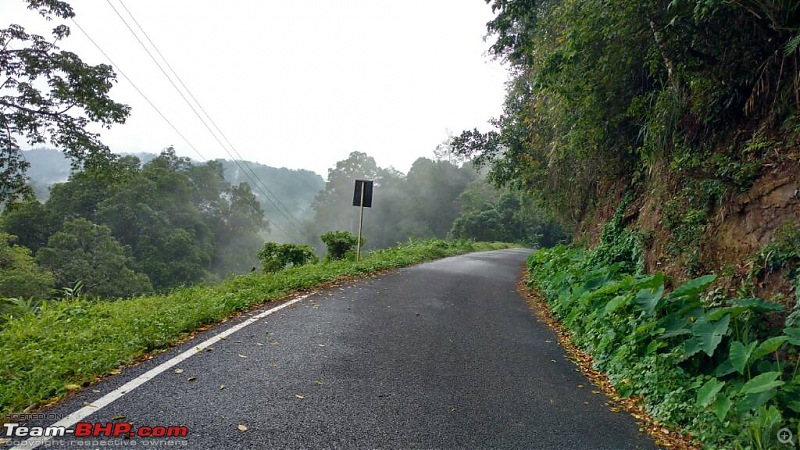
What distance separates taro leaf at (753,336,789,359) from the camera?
3.02m

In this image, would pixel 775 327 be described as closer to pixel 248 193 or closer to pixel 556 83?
pixel 556 83

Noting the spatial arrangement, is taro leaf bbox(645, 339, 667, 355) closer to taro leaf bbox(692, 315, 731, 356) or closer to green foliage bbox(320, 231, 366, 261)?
taro leaf bbox(692, 315, 731, 356)

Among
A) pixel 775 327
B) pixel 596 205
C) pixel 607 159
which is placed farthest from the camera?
pixel 596 205

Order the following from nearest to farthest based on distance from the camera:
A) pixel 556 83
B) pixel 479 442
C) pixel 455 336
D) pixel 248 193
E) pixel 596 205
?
pixel 479 442, pixel 455 336, pixel 556 83, pixel 596 205, pixel 248 193

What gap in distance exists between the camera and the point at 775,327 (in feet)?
11.6

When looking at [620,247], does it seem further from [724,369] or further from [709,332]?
[724,369]

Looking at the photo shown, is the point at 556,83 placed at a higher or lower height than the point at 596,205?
higher

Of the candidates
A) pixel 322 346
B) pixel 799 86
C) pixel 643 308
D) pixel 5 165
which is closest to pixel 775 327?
pixel 643 308

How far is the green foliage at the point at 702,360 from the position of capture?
2898 millimetres

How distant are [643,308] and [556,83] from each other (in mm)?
4380

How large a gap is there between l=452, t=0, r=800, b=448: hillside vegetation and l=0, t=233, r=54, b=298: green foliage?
63.9 ft

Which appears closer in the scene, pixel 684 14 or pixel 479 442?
pixel 479 442

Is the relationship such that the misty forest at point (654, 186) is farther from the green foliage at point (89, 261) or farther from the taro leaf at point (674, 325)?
the green foliage at point (89, 261)

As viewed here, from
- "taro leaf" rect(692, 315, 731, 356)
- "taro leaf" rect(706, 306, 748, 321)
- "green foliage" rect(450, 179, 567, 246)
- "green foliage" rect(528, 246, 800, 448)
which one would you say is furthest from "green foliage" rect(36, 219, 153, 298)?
"green foliage" rect(450, 179, 567, 246)
